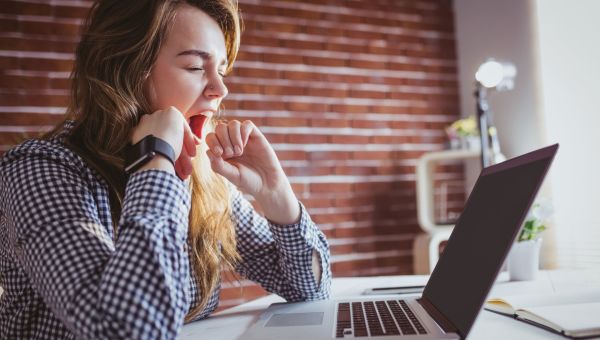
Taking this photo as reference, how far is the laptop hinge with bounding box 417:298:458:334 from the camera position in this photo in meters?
0.83

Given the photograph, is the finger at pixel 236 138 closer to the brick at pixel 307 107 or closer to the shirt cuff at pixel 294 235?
the shirt cuff at pixel 294 235

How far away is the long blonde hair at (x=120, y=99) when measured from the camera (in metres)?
1.10

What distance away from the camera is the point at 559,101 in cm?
285

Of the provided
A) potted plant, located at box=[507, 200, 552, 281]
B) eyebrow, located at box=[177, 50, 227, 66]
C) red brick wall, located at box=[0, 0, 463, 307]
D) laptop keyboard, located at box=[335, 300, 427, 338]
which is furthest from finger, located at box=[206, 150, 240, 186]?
red brick wall, located at box=[0, 0, 463, 307]

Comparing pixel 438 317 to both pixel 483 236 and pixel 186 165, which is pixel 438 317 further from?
pixel 186 165

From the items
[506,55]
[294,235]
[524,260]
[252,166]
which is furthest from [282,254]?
[506,55]

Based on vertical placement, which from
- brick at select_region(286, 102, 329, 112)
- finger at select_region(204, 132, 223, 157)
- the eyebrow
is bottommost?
finger at select_region(204, 132, 223, 157)

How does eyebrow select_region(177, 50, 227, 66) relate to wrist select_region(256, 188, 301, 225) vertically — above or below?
above

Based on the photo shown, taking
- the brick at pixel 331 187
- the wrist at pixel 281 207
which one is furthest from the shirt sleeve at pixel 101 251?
the brick at pixel 331 187

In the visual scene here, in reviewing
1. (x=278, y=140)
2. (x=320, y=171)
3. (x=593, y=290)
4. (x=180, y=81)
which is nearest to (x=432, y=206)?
(x=320, y=171)

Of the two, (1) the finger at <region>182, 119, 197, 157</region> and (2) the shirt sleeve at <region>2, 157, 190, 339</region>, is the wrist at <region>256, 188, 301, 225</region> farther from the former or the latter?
(2) the shirt sleeve at <region>2, 157, 190, 339</region>

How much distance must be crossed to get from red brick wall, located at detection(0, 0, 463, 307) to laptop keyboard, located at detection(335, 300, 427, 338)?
6.55 ft

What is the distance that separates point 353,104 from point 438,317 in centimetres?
248

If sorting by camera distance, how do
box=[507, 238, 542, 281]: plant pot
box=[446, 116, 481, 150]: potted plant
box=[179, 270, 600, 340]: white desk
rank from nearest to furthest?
1. box=[179, 270, 600, 340]: white desk
2. box=[507, 238, 542, 281]: plant pot
3. box=[446, 116, 481, 150]: potted plant
